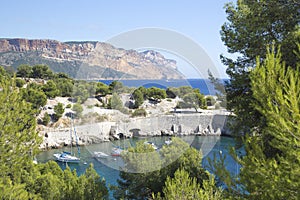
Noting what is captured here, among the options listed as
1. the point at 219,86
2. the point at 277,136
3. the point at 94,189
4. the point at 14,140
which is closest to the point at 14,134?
the point at 14,140

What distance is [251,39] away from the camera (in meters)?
5.26

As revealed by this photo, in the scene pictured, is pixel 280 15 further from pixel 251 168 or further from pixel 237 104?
pixel 251 168

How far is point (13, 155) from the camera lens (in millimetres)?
5871

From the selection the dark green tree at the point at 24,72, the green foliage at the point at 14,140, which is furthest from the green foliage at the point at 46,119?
the green foliage at the point at 14,140

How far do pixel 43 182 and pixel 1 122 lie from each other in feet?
11.8

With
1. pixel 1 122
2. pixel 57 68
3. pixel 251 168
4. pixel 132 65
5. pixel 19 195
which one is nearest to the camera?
pixel 251 168

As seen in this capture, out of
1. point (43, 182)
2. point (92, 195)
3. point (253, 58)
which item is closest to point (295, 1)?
point (253, 58)

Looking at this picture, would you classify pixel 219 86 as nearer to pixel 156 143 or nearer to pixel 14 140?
pixel 14 140

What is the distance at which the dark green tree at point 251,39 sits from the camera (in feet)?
15.8

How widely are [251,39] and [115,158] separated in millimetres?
8033

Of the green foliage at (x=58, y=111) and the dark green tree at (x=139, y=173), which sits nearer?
the dark green tree at (x=139, y=173)

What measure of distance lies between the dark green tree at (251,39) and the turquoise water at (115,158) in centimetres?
632

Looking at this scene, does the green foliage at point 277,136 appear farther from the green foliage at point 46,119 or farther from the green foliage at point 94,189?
the green foliage at point 46,119

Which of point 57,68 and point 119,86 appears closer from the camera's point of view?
point 119,86
